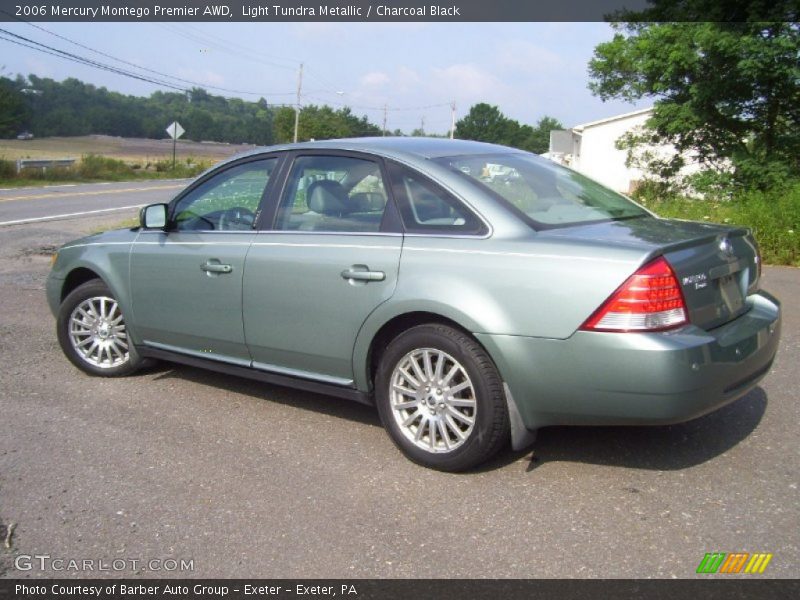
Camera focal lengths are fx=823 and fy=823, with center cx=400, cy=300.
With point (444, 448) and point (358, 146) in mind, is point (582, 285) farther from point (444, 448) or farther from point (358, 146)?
point (358, 146)

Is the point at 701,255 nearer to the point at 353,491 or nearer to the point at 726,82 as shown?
the point at 353,491

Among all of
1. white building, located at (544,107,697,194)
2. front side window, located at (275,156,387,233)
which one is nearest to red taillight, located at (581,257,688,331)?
front side window, located at (275,156,387,233)

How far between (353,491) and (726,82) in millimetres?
16125

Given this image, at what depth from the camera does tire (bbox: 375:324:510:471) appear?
12.8 feet

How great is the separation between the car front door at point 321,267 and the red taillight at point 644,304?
1.12 metres

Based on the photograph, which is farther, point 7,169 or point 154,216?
point 7,169

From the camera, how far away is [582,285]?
3.64 m

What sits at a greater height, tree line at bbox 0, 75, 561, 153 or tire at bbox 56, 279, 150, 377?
tree line at bbox 0, 75, 561, 153

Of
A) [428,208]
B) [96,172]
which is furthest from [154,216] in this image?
[96,172]

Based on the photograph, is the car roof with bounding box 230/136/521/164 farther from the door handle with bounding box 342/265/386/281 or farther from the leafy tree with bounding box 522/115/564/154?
the leafy tree with bounding box 522/115/564/154

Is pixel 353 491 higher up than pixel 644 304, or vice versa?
pixel 644 304

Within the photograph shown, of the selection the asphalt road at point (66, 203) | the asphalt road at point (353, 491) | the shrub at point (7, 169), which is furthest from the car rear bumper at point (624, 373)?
the shrub at point (7, 169)

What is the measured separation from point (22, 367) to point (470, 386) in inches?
147

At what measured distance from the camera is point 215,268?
16.2 feet
